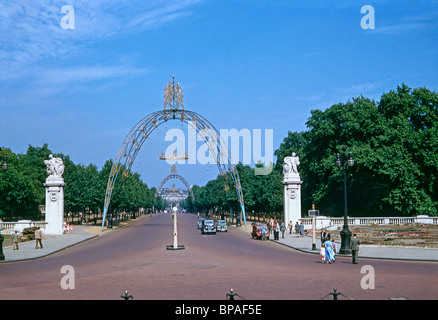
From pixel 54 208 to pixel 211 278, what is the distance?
3771 cm

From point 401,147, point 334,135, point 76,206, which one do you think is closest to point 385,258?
point 401,147

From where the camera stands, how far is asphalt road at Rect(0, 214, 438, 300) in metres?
15.4

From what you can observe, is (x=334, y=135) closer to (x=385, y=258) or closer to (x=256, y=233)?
(x=256, y=233)

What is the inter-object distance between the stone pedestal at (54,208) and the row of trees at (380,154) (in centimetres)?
3083

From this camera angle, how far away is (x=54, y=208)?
52.3 m

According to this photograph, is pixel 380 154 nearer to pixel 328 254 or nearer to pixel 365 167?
pixel 365 167

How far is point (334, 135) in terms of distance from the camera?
65.4 meters

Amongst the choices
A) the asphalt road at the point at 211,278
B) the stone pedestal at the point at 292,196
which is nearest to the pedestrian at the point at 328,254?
the asphalt road at the point at 211,278

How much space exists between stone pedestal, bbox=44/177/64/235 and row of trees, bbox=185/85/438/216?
30.8 meters

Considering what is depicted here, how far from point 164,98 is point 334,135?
23648 millimetres

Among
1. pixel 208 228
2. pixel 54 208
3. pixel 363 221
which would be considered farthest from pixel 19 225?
pixel 363 221

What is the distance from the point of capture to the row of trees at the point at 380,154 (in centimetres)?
5309

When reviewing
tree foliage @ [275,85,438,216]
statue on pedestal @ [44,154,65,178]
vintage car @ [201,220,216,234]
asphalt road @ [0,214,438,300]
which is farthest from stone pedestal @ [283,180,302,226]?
statue on pedestal @ [44,154,65,178]
